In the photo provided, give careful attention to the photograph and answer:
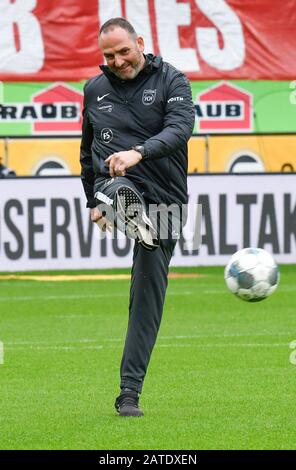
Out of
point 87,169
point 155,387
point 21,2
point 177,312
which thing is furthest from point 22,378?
point 21,2

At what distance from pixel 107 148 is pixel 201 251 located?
11.6 meters

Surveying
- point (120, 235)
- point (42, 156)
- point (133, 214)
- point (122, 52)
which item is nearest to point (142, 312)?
point (133, 214)

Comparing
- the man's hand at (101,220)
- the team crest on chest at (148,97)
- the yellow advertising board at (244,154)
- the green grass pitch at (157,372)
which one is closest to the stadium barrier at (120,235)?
the green grass pitch at (157,372)

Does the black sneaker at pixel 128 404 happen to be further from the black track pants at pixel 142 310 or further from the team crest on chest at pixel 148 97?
the team crest on chest at pixel 148 97

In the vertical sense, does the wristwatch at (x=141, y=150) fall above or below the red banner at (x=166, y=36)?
above

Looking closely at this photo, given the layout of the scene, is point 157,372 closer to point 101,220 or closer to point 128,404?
point 128,404

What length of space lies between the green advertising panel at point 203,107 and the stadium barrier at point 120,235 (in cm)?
710

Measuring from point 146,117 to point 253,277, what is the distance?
5.84ft

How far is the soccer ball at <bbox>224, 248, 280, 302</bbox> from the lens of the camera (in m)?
9.07

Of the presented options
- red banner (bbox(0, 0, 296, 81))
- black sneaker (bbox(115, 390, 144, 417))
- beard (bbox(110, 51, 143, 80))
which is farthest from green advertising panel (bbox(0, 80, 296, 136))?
black sneaker (bbox(115, 390, 144, 417))

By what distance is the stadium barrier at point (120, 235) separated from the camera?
18969 millimetres

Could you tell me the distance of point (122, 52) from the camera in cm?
769

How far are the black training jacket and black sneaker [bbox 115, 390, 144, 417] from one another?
1.22 metres

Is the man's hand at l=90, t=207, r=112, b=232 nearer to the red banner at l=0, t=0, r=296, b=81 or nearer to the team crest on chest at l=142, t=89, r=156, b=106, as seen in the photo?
the team crest on chest at l=142, t=89, r=156, b=106
